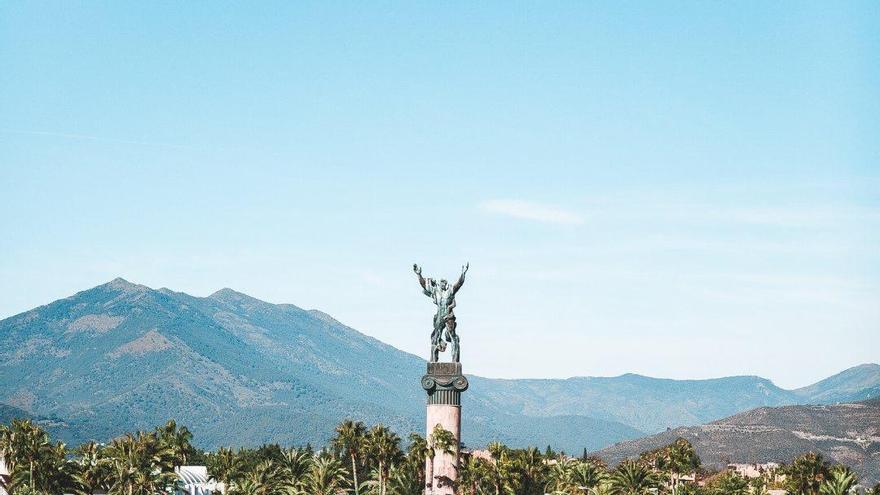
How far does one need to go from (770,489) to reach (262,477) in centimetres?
9718

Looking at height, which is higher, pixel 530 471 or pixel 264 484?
pixel 530 471

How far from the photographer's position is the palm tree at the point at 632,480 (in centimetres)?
10824

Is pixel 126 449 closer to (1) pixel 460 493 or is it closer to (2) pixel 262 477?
(2) pixel 262 477

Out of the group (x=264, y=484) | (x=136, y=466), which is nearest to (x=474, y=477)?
(x=264, y=484)

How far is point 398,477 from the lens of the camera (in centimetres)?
11056

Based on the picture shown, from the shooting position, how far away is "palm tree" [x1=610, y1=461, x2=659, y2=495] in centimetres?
10824

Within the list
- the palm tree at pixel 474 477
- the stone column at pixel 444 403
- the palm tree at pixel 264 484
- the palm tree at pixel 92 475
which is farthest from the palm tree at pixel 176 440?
the stone column at pixel 444 403

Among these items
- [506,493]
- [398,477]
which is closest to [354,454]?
[398,477]

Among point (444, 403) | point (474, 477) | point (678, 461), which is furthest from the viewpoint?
point (678, 461)

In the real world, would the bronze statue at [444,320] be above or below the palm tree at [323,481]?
above

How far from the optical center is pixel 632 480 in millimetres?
110188

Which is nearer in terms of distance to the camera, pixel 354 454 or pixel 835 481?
pixel 835 481

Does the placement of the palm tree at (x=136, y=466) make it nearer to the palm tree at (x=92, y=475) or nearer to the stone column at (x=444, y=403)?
the palm tree at (x=92, y=475)

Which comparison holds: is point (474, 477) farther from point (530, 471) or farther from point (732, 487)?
point (732, 487)
